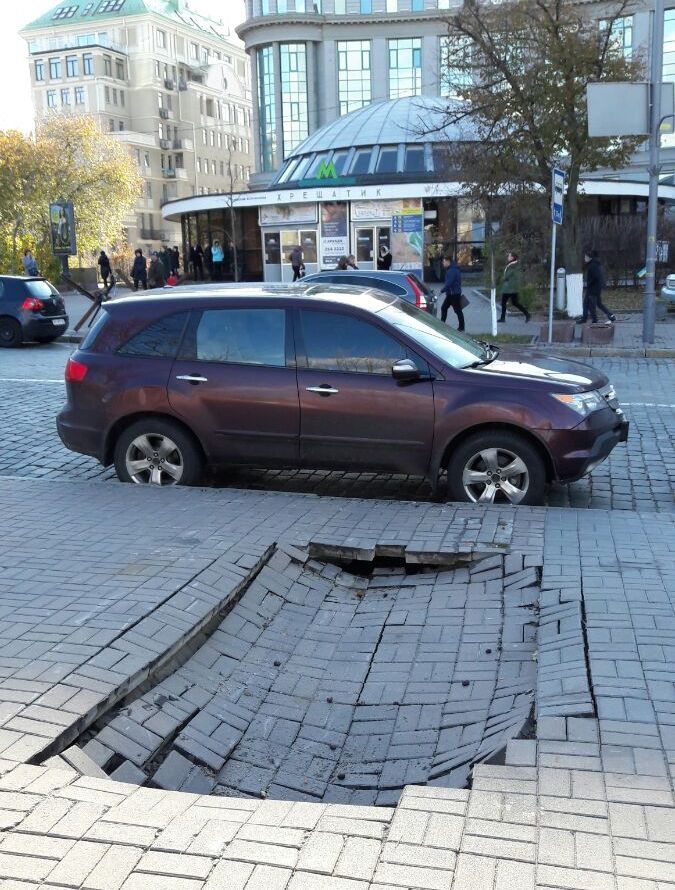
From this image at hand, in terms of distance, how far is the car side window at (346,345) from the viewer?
23.6ft

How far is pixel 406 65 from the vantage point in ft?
240

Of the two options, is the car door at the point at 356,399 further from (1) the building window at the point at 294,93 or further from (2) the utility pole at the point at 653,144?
(1) the building window at the point at 294,93

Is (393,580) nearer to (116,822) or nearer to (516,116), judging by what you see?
(116,822)

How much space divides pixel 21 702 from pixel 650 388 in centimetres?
1134

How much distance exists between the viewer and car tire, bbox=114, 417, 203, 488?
25.0 ft

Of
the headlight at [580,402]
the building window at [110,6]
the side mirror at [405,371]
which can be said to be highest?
the building window at [110,6]

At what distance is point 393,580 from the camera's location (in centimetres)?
589

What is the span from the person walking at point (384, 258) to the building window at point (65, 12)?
76836 millimetres

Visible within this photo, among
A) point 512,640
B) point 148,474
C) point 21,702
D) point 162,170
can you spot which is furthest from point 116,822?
point 162,170

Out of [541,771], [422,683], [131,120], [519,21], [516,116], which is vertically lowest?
[422,683]

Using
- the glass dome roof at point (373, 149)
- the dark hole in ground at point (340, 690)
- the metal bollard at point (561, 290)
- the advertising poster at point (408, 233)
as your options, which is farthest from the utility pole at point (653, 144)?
the advertising poster at point (408, 233)

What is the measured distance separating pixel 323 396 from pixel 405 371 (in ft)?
2.28

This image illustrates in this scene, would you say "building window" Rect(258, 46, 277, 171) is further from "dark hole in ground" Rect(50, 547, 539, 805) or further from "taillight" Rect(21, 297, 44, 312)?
"dark hole in ground" Rect(50, 547, 539, 805)

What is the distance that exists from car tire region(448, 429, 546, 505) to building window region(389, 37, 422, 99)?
7134 cm
